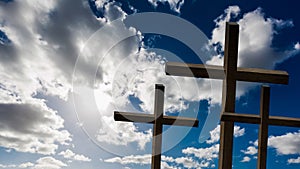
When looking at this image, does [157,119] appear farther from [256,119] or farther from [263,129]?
[263,129]

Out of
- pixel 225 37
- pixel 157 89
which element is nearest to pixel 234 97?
pixel 225 37

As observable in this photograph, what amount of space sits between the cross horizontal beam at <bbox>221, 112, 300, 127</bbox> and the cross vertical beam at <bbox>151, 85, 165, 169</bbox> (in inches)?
53.6

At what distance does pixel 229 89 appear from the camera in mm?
6426

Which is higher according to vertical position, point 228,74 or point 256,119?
point 228,74

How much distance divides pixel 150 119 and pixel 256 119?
1.69 meters

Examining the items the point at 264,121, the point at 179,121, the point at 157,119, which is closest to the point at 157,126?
the point at 157,119

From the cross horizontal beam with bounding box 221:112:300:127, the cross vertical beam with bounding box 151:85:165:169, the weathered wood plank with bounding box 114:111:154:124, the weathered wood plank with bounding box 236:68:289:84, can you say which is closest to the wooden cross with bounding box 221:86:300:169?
the cross horizontal beam with bounding box 221:112:300:127

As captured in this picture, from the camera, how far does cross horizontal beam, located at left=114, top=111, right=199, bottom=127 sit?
7.37 metres

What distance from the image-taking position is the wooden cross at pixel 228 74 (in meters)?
6.38

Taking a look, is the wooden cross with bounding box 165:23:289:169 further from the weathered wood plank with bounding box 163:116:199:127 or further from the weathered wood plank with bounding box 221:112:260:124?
the weathered wood plank with bounding box 163:116:199:127

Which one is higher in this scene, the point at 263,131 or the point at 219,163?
the point at 263,131

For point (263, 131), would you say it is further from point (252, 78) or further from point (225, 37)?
point (225, 37)

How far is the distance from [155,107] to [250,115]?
154cm

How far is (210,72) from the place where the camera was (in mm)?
6492
